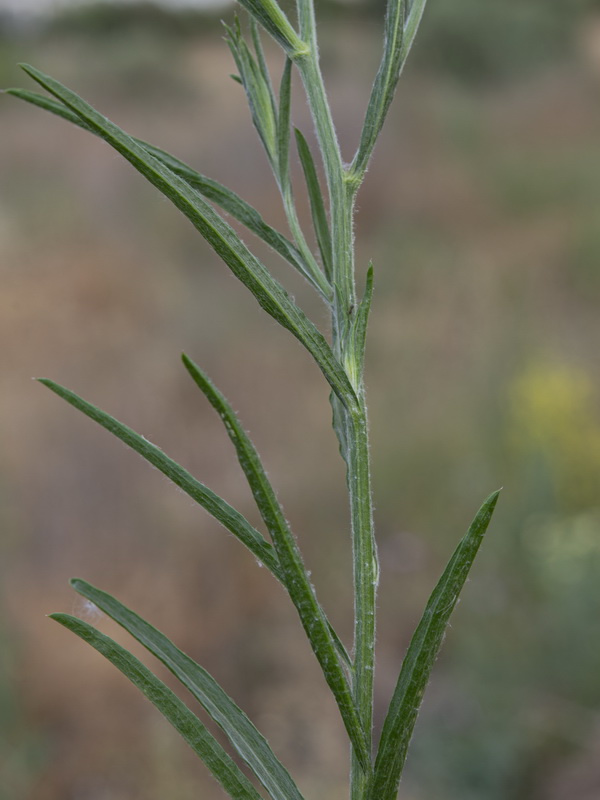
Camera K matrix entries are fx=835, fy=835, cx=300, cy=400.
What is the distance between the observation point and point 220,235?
0.40 m

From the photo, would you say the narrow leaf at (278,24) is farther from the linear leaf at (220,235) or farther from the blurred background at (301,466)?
the blurred background at (301,466)

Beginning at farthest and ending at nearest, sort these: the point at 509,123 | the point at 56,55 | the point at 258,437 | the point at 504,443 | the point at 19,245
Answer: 1. the point at 56,55
2. the point at 509,123
3. the point at 19,245
4. the point at 258,437
5. the point at 504,443

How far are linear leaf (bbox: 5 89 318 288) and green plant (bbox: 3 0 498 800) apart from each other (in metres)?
0.01

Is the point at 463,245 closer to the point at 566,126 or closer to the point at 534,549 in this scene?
the point at 566,126

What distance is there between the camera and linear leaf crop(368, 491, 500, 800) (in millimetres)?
396

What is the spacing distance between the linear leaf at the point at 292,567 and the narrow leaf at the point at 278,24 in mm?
203

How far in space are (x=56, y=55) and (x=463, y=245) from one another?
872cm

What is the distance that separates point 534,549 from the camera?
9.80 feet

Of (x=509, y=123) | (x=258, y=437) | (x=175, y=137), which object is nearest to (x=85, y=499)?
(x=258, y=437)

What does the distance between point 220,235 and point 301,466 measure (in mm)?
4192

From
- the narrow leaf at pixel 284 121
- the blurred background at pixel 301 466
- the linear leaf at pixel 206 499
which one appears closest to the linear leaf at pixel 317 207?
the narrow leaf at pixel 284 121

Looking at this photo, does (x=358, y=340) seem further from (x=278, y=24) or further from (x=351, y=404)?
(x=278, y=24)

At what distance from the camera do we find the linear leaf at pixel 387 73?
438 millimetres

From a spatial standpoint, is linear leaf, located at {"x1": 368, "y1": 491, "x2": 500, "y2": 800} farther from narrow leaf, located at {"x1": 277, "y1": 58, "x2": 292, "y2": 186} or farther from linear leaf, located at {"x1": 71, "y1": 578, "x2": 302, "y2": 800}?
narrow leaf, located at {"x1": 277, "y1": 58, "x2": 292, "y2": 186}
